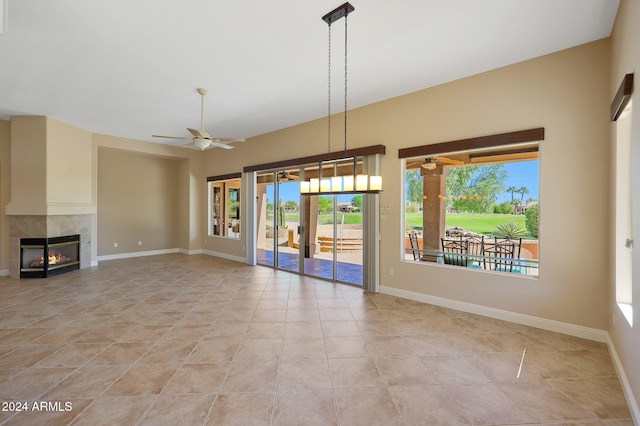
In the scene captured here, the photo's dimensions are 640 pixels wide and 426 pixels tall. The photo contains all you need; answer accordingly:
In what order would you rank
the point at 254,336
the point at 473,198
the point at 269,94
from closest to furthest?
the point at 254,336, the point at 473,198, the point at 269,94

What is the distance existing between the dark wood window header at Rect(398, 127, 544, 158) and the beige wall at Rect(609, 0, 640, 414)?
793mm

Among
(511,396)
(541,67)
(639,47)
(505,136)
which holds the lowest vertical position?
(511,396)

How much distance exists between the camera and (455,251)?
178 inches

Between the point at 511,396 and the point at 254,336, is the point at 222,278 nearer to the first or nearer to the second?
the point at 254,336

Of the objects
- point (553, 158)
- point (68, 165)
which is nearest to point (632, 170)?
point (553, 158)

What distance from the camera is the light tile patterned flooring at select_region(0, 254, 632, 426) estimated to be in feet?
6.85

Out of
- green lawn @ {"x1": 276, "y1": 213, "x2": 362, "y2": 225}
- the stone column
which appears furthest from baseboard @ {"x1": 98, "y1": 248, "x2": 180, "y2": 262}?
the stone column

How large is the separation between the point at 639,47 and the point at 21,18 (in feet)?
18.0

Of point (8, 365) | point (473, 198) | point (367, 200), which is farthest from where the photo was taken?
point (367, 200)

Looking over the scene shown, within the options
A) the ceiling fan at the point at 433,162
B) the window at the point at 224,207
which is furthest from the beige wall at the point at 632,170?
the window at the point at 224,207

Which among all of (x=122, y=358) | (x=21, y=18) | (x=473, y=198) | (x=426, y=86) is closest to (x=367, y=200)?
(x=473, y=198)

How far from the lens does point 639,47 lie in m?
2.11

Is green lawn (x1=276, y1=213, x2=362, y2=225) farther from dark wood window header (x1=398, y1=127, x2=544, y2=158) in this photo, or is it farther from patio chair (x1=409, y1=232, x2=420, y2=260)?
dark wood window header (x1=398, y1=127, x2=544, y2=158)

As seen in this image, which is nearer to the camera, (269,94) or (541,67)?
(541,67)
